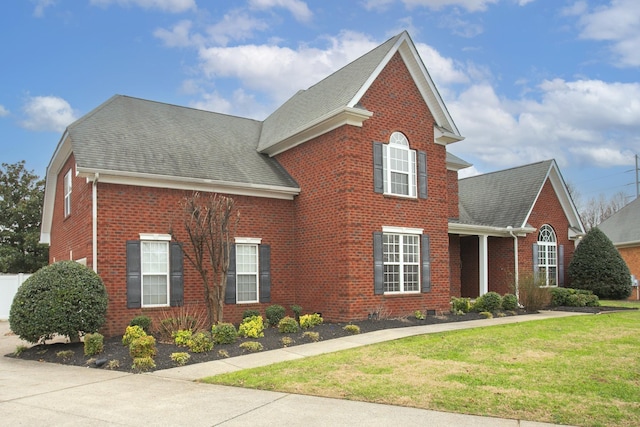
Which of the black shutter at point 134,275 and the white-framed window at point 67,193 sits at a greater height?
the white-framed window at point 67,193

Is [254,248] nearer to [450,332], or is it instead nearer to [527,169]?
[450,332]

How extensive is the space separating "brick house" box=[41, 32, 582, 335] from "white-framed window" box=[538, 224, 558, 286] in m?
8.75

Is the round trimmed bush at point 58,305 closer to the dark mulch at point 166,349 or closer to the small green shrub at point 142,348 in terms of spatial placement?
the dark mulch at point 166,349

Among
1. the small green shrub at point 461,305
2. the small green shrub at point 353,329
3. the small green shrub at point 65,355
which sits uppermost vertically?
the small green shrub at point 461,305

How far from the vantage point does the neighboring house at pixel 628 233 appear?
31.9m

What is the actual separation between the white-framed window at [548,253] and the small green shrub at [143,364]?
19.1m

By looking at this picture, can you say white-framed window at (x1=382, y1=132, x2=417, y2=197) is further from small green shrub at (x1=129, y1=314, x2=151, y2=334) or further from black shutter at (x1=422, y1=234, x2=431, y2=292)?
small green shrub at (x1=129, y1=314, x2=151, y2=334)

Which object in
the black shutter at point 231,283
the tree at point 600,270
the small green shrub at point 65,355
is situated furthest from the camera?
the tree at point 600,270

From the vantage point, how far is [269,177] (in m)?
17.7

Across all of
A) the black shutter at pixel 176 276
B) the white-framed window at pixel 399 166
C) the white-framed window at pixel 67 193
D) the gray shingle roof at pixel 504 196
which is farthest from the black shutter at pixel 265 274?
the gray shingle roof at pixel 504 196

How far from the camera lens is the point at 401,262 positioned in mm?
16969

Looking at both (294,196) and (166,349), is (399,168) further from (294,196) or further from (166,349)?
(166,349)

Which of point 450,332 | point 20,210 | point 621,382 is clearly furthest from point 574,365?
point 20,210

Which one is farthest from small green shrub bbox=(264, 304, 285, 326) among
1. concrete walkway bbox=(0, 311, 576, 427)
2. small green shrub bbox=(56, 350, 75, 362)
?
small green shrub bbox=(56, 350, 75, 362)
